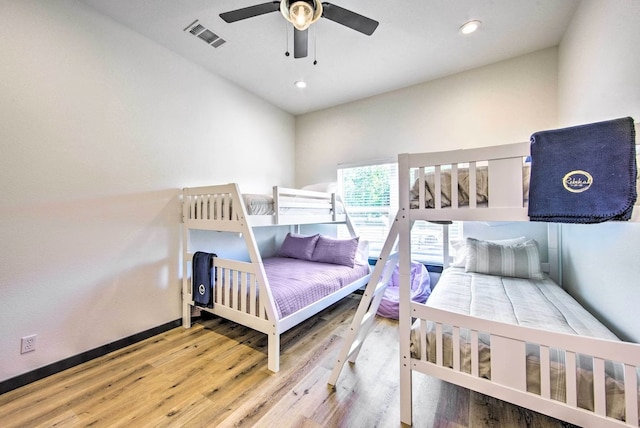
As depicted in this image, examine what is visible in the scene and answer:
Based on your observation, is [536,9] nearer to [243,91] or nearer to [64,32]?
[243,91]

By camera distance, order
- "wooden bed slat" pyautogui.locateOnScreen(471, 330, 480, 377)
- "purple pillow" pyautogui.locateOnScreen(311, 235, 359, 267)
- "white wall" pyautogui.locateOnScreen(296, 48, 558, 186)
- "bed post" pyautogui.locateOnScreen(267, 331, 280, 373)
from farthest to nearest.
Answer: "purple pillow" pyautogui.locateOnScreen(311, 235, 359, 267) → "white wall" pyautogui.locateOnScreen(296, 48, 558, 186) → "bed post" pyautogui.locateOnScreen(267, 331, 280, 373) → "wooden bed slat" pyautogui.locateOnScreen(471, 330, 480, 377)

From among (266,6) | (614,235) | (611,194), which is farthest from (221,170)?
(614,235)

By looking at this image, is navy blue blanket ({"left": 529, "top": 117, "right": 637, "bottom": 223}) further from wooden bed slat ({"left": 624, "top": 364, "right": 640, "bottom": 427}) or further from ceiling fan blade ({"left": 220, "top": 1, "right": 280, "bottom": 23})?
ceiling fan blade ({"left": 220, "top": 1, "right": 280, "bottom": 23})

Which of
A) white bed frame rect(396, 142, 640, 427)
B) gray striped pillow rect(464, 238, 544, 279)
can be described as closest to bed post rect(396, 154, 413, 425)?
white bed frame rect(396, 142, 640, 427)

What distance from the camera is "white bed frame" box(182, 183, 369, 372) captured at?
6.34ft

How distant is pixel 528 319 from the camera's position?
4.82 ft

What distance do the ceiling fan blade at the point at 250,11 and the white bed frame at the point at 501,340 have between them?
4.35 feet

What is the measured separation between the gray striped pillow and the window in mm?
547

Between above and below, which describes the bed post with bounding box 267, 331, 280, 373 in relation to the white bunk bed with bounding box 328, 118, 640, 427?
below

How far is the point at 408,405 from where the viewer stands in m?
1.37

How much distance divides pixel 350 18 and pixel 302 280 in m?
2.09

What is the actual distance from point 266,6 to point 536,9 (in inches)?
83.3

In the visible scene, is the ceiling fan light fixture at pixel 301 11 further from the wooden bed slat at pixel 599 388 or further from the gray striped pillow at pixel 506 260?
the gray striped pillow at pixel 506 260

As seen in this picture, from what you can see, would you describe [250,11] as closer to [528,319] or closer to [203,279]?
[203,279]
